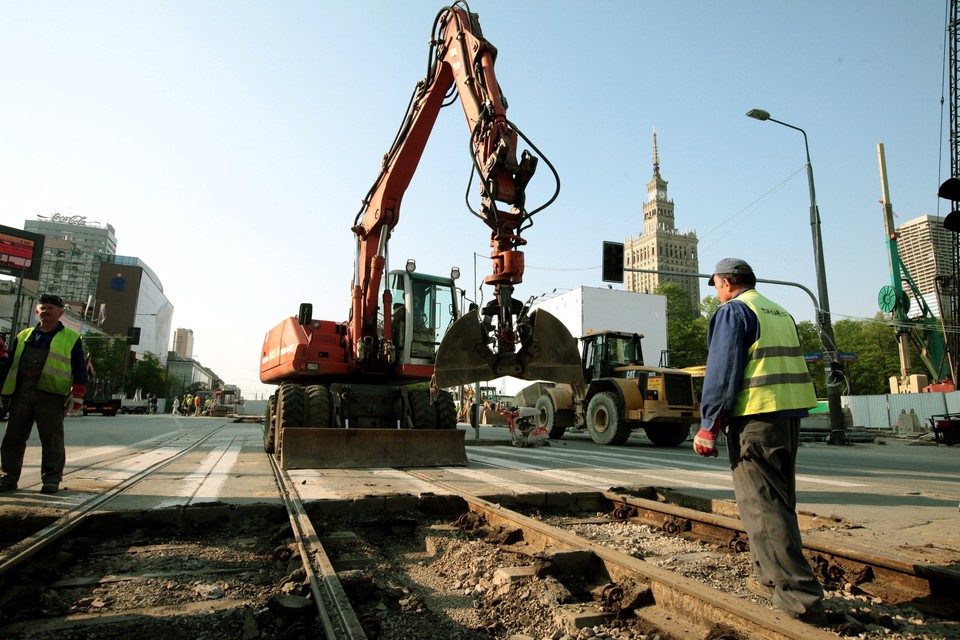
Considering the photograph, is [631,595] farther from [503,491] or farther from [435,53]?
[435,53]

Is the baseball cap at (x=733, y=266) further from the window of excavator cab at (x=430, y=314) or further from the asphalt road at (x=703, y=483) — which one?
the window of excavator cab at (x=430, y=314)

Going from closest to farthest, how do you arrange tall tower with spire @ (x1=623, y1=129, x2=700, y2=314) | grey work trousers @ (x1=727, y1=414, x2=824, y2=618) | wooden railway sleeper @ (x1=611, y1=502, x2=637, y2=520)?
grey work trousers @ (x1=727, y1=414, x2=824, y2=618) < wooden railway sleeper @ (x1=611, y1=502, x2=637, y2=520) < tall tower with spire @ (x1=623, y1=129, x2=700, y2=314)

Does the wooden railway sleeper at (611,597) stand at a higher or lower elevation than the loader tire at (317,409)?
lower

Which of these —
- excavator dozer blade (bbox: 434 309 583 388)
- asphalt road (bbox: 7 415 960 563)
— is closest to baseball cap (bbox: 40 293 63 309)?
asphalt road (bbox: 7 415 960 563)

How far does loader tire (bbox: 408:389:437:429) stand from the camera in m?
9.22

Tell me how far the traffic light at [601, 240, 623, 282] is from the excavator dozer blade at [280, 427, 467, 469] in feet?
35.7

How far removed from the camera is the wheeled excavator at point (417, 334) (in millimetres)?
5902

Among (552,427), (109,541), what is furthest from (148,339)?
(109,541)

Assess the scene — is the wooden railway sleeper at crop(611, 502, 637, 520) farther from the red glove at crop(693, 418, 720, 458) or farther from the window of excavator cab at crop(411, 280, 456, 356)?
the window of excavator cab at crop(411, 280, 456, 356)

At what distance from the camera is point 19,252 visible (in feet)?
135

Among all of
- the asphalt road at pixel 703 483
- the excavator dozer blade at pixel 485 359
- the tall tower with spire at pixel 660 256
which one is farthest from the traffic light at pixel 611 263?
the tall tower with spire at pixel 660 256

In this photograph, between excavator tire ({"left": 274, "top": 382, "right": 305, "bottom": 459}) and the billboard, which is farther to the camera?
the billboard

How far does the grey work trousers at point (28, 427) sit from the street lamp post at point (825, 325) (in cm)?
1765

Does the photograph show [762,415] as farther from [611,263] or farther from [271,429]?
[611,263]
